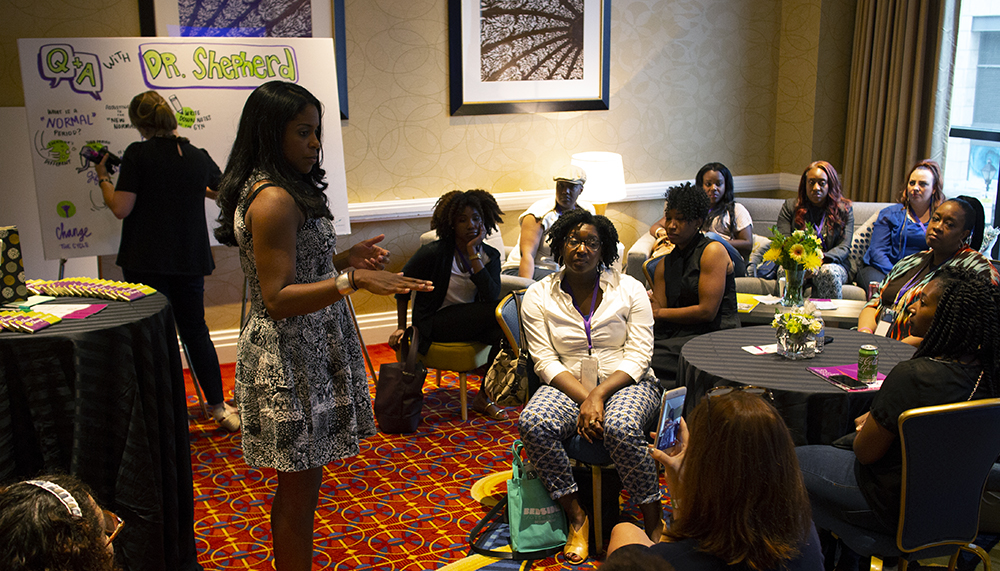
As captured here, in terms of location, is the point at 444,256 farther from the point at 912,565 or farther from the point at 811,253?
the point at 912,565

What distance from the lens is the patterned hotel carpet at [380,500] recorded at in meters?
3.02

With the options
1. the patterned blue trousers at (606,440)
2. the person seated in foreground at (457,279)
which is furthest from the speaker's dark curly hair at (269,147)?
the person seated in foreground at (457,279)

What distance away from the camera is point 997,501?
2.63 meters

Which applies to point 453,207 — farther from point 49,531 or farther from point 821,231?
point 49,531

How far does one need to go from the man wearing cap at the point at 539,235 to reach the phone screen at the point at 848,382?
2.39 meters

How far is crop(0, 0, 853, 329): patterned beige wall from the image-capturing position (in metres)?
5.33

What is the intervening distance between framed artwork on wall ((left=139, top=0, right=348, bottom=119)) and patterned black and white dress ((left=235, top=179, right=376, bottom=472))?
320cm

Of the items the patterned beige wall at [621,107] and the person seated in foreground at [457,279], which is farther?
the patterned beige wall at [621,107]

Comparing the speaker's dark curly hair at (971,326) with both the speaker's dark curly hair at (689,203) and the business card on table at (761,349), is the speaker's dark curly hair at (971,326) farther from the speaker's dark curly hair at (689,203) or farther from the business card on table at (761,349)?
the speaker's dark curly hair at (689,203)

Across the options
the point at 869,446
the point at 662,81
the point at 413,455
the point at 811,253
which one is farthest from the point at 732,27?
the point at 869,446

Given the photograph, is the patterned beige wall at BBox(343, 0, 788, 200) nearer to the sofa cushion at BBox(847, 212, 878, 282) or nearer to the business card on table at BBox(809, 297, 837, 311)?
the sofa cushion at BBox(847, 212, 878, 282)

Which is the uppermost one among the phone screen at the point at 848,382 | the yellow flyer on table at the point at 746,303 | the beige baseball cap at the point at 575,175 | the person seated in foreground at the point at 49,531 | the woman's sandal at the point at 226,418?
the beige baseball cap at the point at 575,175

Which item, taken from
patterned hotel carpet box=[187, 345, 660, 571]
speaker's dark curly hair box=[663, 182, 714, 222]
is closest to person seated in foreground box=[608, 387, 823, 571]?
patterned hotel carpet box=[187, 345, 660, 571]

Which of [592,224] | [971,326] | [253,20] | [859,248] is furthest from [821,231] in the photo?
[253,20]
